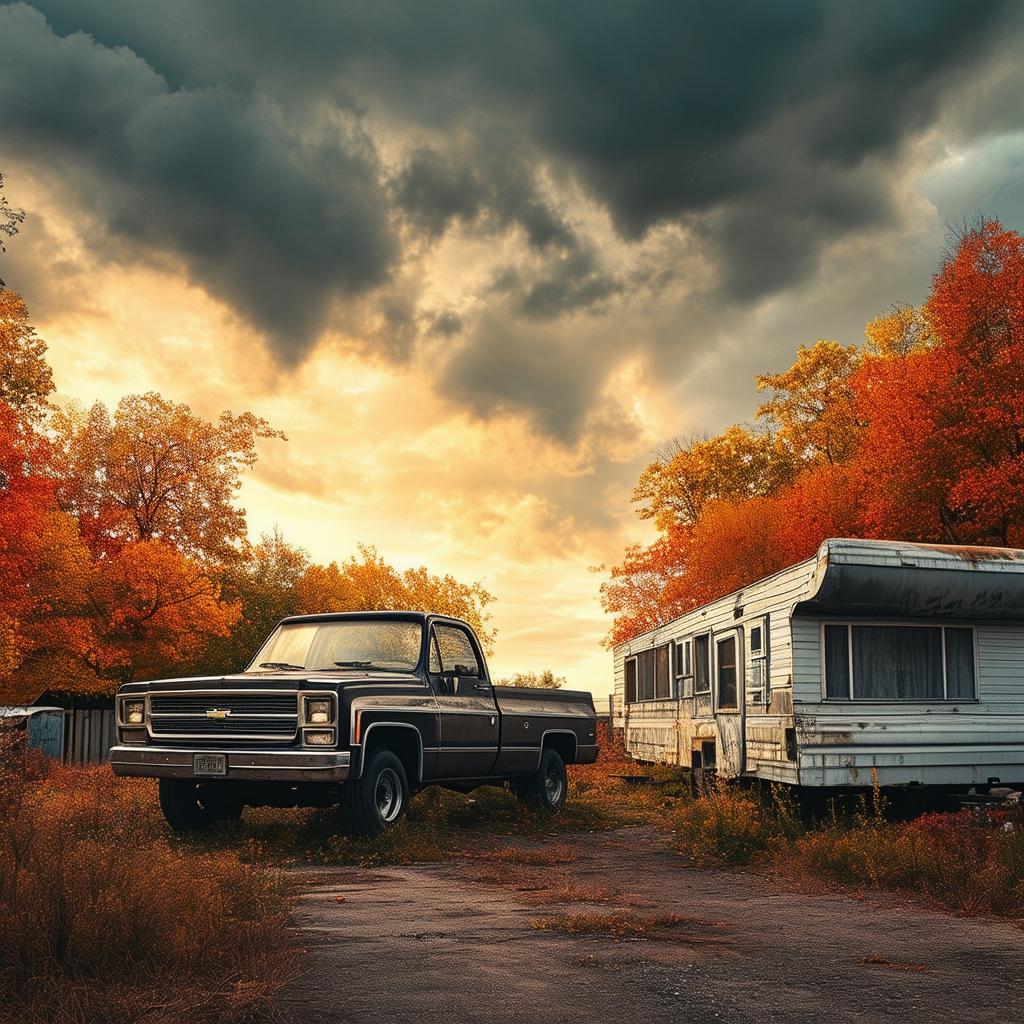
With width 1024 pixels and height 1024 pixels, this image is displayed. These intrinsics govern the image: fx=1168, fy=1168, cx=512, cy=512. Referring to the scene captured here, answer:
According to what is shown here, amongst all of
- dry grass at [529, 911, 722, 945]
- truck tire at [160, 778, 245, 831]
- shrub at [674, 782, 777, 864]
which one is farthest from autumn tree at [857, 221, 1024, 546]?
dry grass at [529, 911, 722, 945]

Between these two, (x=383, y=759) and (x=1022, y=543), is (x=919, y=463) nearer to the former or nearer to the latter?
(x=1022, y=543)

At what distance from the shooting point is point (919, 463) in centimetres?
2909

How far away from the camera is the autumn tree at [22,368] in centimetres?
3291

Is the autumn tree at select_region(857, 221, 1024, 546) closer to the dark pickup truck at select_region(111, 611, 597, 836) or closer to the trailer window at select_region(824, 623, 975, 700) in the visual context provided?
the trailer window at select_region(824, 623, 975, 700)

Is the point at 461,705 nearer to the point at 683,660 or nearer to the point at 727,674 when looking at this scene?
Answer: the point at 727,674

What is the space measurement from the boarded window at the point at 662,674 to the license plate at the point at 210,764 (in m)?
10.6

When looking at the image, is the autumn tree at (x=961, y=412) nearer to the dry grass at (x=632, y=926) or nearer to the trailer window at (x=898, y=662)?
the trailer window at (x=898, y=662)

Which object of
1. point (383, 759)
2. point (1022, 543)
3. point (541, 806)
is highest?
point (1022, 543)

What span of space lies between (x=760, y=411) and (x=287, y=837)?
39.7 m

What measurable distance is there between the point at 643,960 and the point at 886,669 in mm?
7972

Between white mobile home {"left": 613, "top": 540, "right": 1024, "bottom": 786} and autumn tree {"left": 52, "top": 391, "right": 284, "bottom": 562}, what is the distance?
2884cm

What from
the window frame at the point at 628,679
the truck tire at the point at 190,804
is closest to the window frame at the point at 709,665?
the window frame at the point at 628,679

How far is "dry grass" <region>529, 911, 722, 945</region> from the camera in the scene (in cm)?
696

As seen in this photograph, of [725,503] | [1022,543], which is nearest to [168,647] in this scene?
[725,503]
